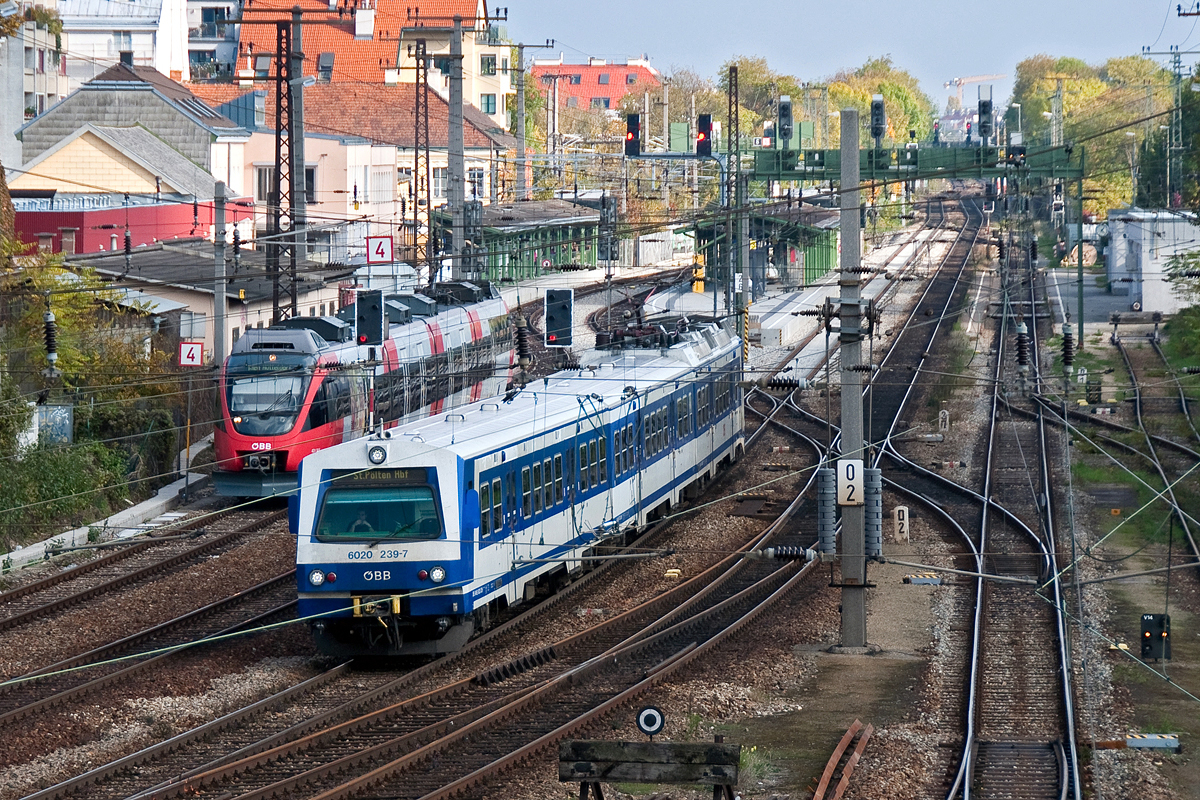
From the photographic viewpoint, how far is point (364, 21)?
9850 cm

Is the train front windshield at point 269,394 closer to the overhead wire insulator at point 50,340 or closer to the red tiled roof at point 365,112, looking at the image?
the overhead wire insulator at point 50,340

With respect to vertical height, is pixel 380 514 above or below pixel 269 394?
below

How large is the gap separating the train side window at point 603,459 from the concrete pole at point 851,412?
4.23 m

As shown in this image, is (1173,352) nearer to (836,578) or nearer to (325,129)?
(836,578)

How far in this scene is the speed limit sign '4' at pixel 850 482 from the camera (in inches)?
768

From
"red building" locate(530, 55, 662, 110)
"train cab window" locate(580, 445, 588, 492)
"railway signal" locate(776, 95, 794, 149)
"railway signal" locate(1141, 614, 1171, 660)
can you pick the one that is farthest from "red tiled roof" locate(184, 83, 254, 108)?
"red building" locate(530, 55, 662, 110)

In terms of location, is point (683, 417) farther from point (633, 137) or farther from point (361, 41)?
point (361, 41)

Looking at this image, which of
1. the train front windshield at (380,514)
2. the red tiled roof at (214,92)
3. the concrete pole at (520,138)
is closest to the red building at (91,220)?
the concrete pole at (520,138)

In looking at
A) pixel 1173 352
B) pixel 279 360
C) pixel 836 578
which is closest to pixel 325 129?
pixel 1173 352

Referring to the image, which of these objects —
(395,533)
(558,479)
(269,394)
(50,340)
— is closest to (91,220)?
(50,340)

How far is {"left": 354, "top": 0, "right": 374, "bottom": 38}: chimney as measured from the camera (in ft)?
320

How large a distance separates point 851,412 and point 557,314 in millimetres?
10936

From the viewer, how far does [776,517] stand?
28.7m

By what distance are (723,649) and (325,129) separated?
2574 inches
